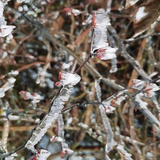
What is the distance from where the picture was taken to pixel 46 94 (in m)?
1.67

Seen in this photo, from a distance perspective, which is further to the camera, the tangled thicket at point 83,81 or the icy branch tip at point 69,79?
the tangled thicket at point 83,81

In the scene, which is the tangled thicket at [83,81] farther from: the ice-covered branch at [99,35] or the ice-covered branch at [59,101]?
the ice-covered branch at [99,35]

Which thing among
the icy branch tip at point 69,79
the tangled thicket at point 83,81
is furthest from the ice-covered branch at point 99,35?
the tangled thicket at point 83,81

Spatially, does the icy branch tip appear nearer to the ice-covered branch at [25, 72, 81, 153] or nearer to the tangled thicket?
the ice-covered branch at [25, 72, 81, 153]

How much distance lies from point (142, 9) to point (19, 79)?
942 mm

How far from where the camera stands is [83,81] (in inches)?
58.1

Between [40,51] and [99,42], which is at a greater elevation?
[99,42]

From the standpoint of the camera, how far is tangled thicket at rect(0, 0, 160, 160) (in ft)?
3.33

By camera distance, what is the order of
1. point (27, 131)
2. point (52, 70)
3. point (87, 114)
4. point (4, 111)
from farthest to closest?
point (52, 70)
point (27, 131)
point (87, 114)
point (4, 111)

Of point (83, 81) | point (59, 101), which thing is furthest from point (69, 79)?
point (83, 81)

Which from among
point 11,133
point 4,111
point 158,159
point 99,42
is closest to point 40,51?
point 11,133

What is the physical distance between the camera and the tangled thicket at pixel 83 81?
1016 millimetres

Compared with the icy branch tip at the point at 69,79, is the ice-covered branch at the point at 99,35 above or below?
above

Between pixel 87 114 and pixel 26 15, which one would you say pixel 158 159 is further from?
pixel 26 15
